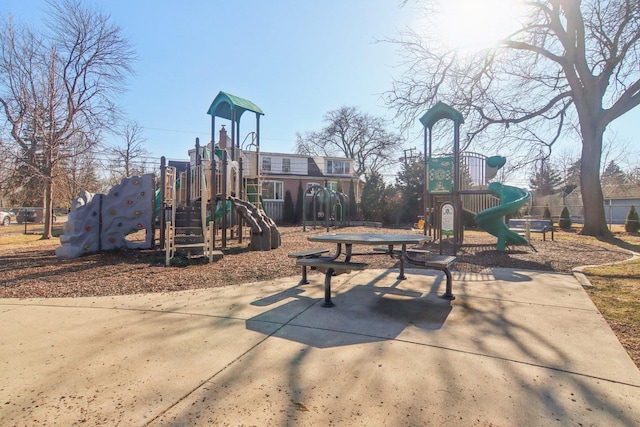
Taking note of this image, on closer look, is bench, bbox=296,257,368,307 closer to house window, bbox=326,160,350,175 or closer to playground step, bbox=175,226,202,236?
playground step, bbox=175,226,202,236

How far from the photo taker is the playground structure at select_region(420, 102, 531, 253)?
10.1 meters

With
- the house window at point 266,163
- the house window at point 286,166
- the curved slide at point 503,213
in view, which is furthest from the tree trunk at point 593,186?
the house window at point 266,163

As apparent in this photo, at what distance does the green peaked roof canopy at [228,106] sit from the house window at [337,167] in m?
18.5

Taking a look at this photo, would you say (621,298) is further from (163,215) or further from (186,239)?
(163,215)

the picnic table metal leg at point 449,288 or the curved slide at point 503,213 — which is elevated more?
the curved slide at point 503,213

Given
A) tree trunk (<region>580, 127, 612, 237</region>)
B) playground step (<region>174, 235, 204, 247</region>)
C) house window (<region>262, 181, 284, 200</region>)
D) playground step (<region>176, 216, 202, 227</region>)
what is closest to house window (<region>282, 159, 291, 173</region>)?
house window (<region>262, 181, 284, 200</region>)

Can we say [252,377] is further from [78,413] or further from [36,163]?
[36,163]

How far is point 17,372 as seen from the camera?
268cm

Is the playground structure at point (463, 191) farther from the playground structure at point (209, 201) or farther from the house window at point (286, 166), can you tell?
the house window at point (286, 166)

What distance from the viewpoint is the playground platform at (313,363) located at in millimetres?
2146

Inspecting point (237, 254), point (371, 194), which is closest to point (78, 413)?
point (237, 254)

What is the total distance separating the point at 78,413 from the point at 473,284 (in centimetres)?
536

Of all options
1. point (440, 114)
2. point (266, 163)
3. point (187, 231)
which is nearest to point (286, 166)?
point (266, 163)

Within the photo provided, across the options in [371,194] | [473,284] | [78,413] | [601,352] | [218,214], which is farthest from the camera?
[371,194]
